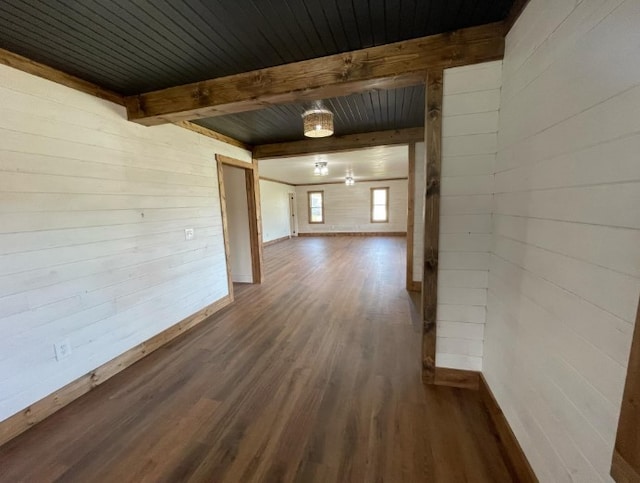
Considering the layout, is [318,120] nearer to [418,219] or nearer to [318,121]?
[318,121]

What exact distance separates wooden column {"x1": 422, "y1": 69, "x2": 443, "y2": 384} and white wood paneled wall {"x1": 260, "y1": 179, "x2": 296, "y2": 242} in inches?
272

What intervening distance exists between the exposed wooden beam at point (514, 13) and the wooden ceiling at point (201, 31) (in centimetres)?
3

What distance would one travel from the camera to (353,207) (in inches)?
414

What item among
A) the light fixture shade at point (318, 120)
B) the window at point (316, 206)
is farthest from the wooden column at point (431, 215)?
the window at point (316, 206)

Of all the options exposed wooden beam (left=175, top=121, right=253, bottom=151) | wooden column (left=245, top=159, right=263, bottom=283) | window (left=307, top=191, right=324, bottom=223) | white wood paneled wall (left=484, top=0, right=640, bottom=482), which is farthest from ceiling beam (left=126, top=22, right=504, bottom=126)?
window (left=307, top=191, right=324, bottom=223)

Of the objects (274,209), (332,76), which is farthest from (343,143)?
(274,209)

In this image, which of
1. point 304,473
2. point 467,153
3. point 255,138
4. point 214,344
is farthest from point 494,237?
point 255,138

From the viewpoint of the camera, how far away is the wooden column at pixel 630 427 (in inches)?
25.2

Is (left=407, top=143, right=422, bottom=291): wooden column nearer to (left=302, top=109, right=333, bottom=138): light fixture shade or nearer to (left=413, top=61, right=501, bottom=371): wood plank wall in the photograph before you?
(left=302, top=109, right=333, bottom=138): light fixture shade

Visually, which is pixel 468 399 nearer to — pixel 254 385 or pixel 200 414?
pixel 254 385

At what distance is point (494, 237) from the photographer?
1.67m

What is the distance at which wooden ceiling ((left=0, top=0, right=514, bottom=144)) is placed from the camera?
51.7 inches

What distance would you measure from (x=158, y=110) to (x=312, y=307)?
2.65 meters

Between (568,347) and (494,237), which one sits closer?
(568,347)
